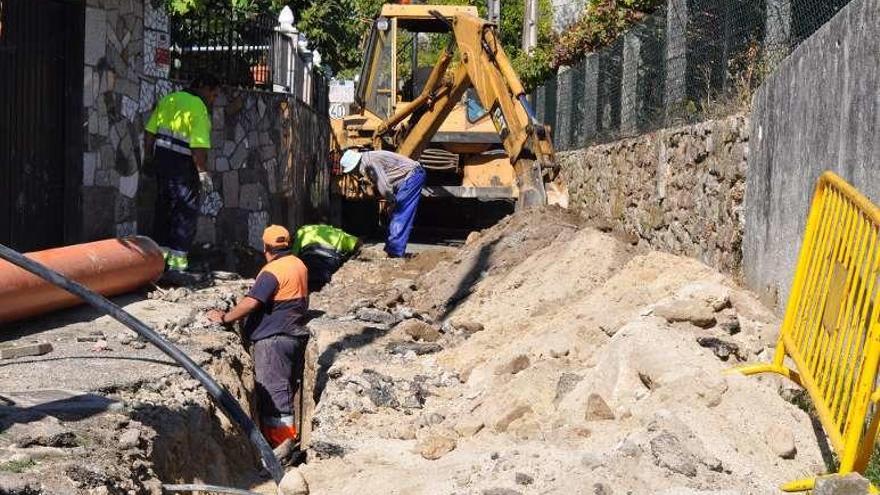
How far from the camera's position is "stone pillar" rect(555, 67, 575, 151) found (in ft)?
64.1

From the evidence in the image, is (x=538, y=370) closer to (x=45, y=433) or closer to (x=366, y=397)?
(x=366, y=397)

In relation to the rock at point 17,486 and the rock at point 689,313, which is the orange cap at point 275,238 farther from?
the rock at point 17,486

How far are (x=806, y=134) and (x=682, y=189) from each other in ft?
11.0

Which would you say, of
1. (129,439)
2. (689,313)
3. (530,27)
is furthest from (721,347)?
(530,27)

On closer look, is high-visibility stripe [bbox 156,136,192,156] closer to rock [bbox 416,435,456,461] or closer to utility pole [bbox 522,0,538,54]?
rock [bbox 416,435,456,461]

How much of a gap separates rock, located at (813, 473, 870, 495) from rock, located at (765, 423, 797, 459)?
1152 millimetres

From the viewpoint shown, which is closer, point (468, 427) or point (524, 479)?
point (524, 479)

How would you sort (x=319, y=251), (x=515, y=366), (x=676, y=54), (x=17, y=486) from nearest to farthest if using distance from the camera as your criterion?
(x=17, y=486) → (x=515, y=366) → (x=676, y=54) → (x=319, y=251)

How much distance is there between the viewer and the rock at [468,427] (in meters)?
7.67

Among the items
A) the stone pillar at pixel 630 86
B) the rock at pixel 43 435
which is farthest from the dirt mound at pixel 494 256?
the rock at pixel 43 435

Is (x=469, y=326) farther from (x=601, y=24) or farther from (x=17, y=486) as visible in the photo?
(x=601, y=24)

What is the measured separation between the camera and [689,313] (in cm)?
784

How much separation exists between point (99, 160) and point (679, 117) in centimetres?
547

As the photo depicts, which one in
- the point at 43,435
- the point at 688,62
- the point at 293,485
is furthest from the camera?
the point at 688,62
